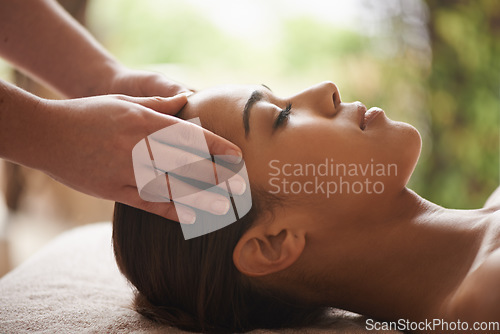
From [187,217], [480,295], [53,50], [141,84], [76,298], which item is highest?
[53,50]

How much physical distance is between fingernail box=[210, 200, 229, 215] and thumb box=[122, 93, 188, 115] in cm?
28

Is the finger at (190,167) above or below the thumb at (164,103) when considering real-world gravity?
below

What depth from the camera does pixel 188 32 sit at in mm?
3602

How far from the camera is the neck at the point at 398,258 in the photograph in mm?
1119

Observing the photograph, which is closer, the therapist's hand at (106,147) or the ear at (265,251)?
the therapist's hand at (106,147)

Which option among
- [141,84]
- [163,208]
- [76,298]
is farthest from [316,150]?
[76,298]

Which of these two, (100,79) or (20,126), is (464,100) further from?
(20,126)

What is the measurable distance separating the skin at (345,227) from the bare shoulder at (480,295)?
0.08m

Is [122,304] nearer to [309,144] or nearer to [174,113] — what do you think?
[174,113]

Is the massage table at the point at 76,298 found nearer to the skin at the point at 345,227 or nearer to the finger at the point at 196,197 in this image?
the skin at the point at 345,227

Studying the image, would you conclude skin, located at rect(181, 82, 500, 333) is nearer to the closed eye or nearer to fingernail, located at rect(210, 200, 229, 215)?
the closed eye

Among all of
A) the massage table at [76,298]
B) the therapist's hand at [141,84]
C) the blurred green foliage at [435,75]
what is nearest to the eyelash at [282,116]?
the therapist's hand at [141,84]

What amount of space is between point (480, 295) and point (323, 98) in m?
0.56

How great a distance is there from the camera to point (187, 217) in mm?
1062
